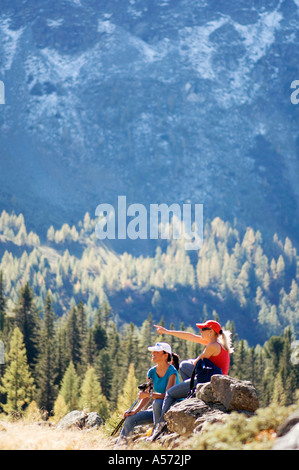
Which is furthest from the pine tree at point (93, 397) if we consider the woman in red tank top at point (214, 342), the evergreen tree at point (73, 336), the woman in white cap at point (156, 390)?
the woman in red tank top at point (214, 342)

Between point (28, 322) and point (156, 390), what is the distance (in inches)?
2890

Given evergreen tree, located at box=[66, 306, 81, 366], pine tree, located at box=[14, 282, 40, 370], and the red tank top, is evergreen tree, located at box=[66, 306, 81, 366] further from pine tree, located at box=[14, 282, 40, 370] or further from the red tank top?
the red tank top

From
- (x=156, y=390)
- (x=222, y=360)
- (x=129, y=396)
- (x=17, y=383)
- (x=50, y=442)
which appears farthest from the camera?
(x=17, y=383)

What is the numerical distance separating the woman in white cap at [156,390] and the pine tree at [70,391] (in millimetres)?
60621

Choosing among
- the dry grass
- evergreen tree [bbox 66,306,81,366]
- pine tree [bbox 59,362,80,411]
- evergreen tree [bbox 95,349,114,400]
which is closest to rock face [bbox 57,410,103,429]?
the dry grass

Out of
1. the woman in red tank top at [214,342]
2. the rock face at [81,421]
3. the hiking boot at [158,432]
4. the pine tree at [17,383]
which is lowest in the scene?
the pine tree at [17,383]

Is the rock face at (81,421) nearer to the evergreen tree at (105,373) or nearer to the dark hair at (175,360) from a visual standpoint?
the dark hair at (175,360)

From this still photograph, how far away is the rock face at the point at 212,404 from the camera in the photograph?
15781 millimetres

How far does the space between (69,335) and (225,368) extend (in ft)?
289

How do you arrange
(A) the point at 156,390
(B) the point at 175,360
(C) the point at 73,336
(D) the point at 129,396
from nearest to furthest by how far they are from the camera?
(A) the point at 156,390
(B) the point at 175,360
(D) the point at 129,396
(C) the point at 73,336

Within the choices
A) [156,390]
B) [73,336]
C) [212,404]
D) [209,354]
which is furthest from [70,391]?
[212,404]

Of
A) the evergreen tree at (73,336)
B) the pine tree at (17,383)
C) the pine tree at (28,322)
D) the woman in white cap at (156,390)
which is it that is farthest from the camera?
the evergreen tree at (73,336)

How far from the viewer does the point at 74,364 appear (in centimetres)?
9894

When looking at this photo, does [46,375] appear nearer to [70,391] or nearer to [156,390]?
[70,391]
